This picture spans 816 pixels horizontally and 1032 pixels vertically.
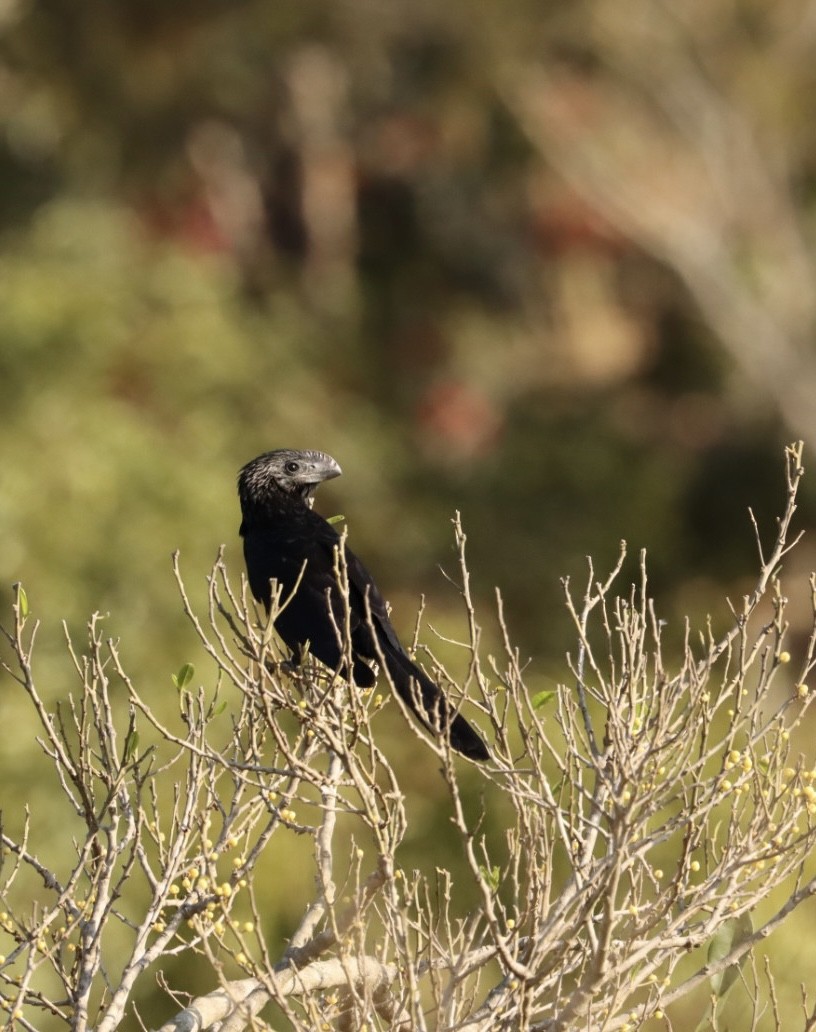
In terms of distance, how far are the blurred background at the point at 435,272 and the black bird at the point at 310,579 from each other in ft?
22.0

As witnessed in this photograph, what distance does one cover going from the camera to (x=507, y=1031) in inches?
141

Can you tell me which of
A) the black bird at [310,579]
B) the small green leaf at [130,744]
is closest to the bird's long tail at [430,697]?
the black bird at [310,579]

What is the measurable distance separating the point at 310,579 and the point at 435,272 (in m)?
18.8

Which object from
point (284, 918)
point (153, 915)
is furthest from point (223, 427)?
point (153, 915)

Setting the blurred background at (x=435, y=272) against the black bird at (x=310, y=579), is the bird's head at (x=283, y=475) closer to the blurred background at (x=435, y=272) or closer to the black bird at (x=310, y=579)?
the black bird at (x=310, y=579)

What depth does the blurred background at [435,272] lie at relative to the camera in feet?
51.5

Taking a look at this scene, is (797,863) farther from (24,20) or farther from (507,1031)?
(24,20)

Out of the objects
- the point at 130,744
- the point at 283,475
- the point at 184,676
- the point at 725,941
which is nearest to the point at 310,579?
the point at 283,475

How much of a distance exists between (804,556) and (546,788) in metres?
16.4

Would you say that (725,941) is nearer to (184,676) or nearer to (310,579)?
(184,676)

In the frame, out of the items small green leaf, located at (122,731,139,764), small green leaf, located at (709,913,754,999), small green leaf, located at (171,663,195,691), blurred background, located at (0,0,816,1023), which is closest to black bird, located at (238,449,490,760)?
small green leaf, located at (171,663,195,691)

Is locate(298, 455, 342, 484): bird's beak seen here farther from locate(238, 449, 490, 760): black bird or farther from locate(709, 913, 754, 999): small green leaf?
locate(709, 913, 754, 999): small green leaf

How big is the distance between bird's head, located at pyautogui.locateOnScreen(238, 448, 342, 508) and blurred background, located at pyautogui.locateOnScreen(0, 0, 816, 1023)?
263 inches

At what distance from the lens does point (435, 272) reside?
23.2 metres
